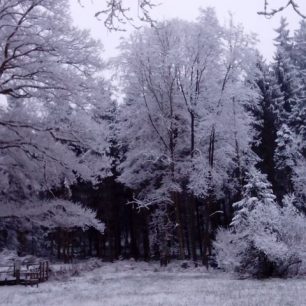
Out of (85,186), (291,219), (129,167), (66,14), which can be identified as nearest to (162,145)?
(129,167)

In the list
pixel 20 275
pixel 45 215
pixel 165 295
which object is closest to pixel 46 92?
pixel 45 215

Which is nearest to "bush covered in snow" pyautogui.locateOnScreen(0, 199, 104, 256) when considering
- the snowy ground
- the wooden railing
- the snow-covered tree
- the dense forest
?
the dense forest

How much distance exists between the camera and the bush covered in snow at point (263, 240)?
19406 mm

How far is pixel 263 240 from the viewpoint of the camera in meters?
19.5

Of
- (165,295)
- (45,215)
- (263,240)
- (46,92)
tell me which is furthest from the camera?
(263,240)

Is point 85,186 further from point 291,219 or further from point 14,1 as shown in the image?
point 14,1

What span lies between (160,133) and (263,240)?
1020 cm

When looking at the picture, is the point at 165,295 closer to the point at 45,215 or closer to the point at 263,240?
the point at 263,240

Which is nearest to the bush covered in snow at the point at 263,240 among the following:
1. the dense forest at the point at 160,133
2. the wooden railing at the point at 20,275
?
the dense forest at the point at 160,133

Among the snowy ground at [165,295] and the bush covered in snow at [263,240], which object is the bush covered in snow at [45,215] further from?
the bush covered in snow at [263,240]

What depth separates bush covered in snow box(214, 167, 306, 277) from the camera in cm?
1941

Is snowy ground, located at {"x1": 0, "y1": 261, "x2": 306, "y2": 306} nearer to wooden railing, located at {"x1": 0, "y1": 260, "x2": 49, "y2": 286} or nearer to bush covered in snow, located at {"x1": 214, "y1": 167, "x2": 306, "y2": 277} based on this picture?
wooden railing, located at {"x1": 0, "y1": 260, "x2": 49, "y2": 286}

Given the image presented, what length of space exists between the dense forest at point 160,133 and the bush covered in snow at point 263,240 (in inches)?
2.3

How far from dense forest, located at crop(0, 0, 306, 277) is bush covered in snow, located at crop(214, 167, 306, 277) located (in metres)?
0.06
